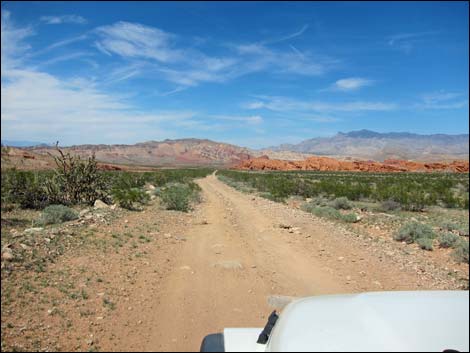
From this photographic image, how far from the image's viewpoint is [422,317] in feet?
6.82

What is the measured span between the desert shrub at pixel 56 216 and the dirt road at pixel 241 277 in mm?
3209

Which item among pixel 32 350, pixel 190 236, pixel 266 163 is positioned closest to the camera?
pixel 32 350

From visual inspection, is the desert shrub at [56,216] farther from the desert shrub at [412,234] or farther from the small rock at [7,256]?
the desert shrub at [412,234]

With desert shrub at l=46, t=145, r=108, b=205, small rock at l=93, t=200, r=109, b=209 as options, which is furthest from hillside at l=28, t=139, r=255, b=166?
small rock at l=93, t=200, r=109, b=209

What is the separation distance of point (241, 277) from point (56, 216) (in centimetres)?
610

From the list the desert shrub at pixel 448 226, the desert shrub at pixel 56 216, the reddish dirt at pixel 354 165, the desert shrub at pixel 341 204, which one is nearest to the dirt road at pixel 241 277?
the desert shrub at pixel 56 216

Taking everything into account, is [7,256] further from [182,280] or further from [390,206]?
[390,206]

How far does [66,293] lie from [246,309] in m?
2.29

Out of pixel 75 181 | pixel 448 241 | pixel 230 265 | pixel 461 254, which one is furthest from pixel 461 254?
pixel 75 181

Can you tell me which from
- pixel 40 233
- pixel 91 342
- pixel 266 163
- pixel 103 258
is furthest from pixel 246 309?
pixel 266 163

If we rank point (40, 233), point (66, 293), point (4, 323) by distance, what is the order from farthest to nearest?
point (40, 233) → point (66, 293) → point (4, 323)

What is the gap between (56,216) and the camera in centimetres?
1038

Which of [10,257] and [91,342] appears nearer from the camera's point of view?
[91,342]

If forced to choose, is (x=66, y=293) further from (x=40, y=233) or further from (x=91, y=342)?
(x=40, y=233)
